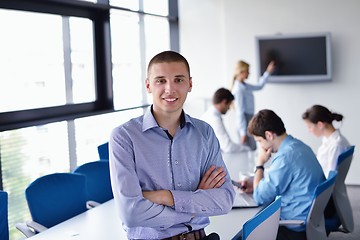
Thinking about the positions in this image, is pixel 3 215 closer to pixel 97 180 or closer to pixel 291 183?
pixel 97 180

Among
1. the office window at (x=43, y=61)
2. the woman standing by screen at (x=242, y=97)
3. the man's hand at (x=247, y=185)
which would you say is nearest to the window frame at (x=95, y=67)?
the office window at (x=43, y=61)

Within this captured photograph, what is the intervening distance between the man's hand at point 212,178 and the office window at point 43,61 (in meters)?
2.80

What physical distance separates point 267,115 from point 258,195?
55cm

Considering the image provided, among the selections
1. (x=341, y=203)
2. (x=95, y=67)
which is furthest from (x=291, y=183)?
(x=95, y=67)

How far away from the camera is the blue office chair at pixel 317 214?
3.45 meters

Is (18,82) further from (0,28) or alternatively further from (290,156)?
(290,156)

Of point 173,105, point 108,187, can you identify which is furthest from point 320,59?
point 173,105

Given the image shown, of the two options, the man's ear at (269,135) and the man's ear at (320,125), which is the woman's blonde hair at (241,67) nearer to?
the man's ear at (320,125)

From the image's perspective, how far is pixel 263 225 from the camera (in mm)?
2480

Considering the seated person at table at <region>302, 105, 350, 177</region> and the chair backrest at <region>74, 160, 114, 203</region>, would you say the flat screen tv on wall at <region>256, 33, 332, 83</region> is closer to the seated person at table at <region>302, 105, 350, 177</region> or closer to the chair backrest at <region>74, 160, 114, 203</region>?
the seated person at table at <region>302, 105, 350, 177</region>

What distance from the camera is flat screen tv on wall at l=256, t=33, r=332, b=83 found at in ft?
24.7

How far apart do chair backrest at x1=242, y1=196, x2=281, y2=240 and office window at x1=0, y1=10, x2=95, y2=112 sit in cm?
293

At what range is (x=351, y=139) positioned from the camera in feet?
24.8

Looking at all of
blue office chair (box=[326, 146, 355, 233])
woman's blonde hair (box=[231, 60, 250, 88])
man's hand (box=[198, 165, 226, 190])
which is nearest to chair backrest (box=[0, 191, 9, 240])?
man's hand (box=[198, 165, 226, 190])
